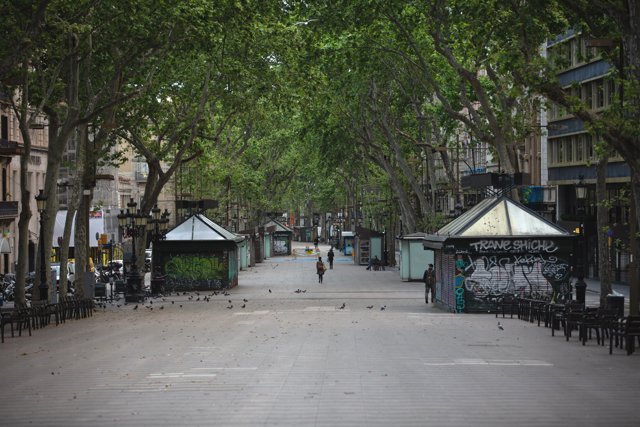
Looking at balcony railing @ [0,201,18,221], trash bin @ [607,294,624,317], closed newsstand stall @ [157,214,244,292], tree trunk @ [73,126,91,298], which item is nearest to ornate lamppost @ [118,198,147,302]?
tree trunk @ [73,126,91,298]

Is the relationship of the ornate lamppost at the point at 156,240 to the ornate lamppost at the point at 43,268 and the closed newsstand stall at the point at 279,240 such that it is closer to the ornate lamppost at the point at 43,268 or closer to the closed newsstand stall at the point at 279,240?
the ornate lamppost at the point at 43,268

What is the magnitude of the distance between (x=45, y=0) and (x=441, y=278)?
797 inches

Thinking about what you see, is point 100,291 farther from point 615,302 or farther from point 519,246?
point 615,302

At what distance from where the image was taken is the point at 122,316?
34.8 m

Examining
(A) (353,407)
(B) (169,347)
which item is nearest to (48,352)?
(B) (169,347)

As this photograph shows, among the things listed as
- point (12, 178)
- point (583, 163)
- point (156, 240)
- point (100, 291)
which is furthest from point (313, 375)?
point (12, 178)

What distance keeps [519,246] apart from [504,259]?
0.61 meters

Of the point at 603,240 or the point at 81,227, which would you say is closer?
the point at 603,240

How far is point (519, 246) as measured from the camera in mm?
34594

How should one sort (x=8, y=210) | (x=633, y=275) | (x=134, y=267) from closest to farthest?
1. (x=633, y=275)
2. (x=134, y=267)
3. (x=8, y=210)

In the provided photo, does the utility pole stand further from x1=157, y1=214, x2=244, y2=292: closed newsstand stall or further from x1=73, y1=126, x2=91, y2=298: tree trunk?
x1=157, y1=214, x2=244, y2=292: closed newsstand stall

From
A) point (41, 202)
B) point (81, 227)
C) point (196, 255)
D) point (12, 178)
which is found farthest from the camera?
point (12, 178)

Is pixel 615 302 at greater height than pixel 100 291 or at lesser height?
greater

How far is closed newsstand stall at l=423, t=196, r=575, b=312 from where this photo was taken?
3462 cm
